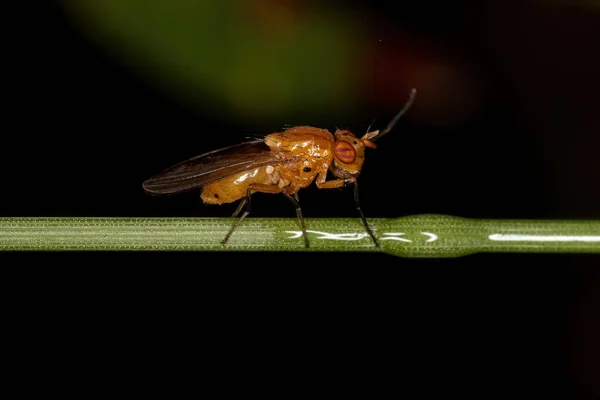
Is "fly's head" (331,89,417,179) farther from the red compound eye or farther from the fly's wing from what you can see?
the fly's wing

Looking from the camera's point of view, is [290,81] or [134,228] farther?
[290,81]

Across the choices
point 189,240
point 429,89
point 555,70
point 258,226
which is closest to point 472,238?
point 258,226

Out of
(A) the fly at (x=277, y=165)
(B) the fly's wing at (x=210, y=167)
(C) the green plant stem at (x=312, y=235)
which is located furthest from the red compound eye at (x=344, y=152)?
(C) the green plant stem at (x=312, y=235)

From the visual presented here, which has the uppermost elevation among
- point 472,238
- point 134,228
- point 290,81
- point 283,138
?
point 290,81

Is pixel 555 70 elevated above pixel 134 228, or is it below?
above

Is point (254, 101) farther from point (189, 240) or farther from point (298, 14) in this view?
point (189, 240)

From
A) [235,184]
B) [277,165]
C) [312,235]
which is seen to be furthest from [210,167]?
[312,235]
